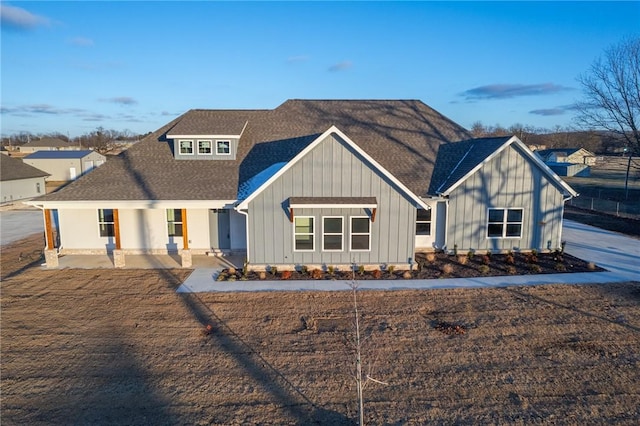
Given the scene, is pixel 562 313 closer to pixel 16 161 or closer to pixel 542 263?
pixel 542 263

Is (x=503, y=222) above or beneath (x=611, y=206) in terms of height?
above

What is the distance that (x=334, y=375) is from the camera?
7.92 metres

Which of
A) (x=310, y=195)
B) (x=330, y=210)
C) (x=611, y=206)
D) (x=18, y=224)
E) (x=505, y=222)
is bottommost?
(x=18, y=224)

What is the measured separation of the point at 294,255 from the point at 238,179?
4431 mm

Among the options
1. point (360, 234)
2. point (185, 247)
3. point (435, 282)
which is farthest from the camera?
point (185, 247)

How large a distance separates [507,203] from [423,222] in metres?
3.53

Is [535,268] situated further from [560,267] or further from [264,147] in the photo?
[264,147]

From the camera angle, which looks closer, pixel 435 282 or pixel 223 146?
pixel 435 282

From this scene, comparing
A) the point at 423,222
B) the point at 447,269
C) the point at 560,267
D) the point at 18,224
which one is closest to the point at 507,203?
the point at 560,267

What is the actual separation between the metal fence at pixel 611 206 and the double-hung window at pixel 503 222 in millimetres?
15316

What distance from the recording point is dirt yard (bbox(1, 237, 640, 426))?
685cm

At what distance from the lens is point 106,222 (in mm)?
16781

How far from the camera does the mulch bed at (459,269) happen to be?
14.1 m

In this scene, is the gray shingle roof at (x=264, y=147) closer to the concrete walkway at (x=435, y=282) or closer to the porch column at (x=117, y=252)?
the porch column at (x=117, y=252)
